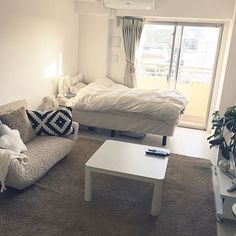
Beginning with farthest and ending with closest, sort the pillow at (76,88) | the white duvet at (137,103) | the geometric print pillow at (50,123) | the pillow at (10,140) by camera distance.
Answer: the pillow at (76,88), the white duvet at (137,103), the geometric print pillow at (50,123), the pillow at (10,140)

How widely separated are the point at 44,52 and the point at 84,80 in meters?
1.52

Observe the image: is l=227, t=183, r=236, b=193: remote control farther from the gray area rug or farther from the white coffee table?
the white coffee table

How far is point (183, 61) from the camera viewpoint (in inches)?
203

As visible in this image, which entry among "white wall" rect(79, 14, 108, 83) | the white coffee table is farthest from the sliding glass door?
the white coffee table

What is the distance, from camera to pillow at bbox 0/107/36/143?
2.91m

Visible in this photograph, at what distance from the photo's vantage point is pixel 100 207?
2473 mm

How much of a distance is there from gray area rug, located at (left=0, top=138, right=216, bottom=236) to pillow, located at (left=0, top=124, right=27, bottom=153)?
42cm

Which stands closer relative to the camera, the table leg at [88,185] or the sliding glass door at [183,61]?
the table leg at [88,185]

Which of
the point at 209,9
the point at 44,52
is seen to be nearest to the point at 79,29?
the point at 44,52

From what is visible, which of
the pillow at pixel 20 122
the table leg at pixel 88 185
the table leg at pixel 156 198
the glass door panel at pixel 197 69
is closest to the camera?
the table leg at pixel 156 198

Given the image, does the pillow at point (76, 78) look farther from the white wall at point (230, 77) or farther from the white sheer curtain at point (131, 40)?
the white wall at point (230, 77)

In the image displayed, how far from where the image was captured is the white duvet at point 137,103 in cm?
386

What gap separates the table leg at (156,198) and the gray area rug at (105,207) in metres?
0.06

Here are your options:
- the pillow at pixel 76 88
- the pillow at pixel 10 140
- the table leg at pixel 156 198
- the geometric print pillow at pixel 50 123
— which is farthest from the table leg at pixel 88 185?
the pillow at pixel 76 88
